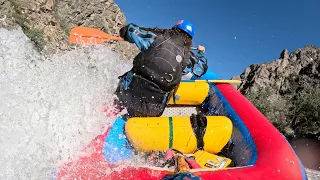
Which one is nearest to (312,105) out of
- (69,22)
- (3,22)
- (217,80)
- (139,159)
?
(217,80)

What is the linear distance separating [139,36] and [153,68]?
0.47 meters

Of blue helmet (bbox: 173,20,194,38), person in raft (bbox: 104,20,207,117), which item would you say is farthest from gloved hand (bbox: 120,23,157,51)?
blue helmet (bbox: 173,20,194,38)

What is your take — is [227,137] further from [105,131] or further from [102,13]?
[102,13]

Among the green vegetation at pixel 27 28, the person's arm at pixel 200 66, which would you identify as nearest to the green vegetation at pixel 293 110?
the person's arm at pixel 200 66

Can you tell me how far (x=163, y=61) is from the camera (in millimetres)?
3498

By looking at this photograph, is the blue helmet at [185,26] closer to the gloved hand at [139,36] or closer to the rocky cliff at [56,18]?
the gloved hand at [139,36]

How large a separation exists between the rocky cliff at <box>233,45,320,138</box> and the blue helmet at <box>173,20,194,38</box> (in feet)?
20.1

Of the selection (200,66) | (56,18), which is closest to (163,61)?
(200,66)

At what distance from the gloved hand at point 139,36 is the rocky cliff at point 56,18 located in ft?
34.3

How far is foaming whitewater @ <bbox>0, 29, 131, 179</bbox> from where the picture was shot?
265cm

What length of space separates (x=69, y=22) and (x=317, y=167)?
50.6 ft

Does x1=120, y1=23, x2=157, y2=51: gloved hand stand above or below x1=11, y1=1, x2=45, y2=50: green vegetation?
below

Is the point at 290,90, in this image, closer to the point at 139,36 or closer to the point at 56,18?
the point at 139,36

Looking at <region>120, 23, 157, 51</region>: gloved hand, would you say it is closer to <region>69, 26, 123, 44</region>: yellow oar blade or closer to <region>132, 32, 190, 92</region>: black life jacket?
<region>132, 32, 190, 92</region>: black life jacket
